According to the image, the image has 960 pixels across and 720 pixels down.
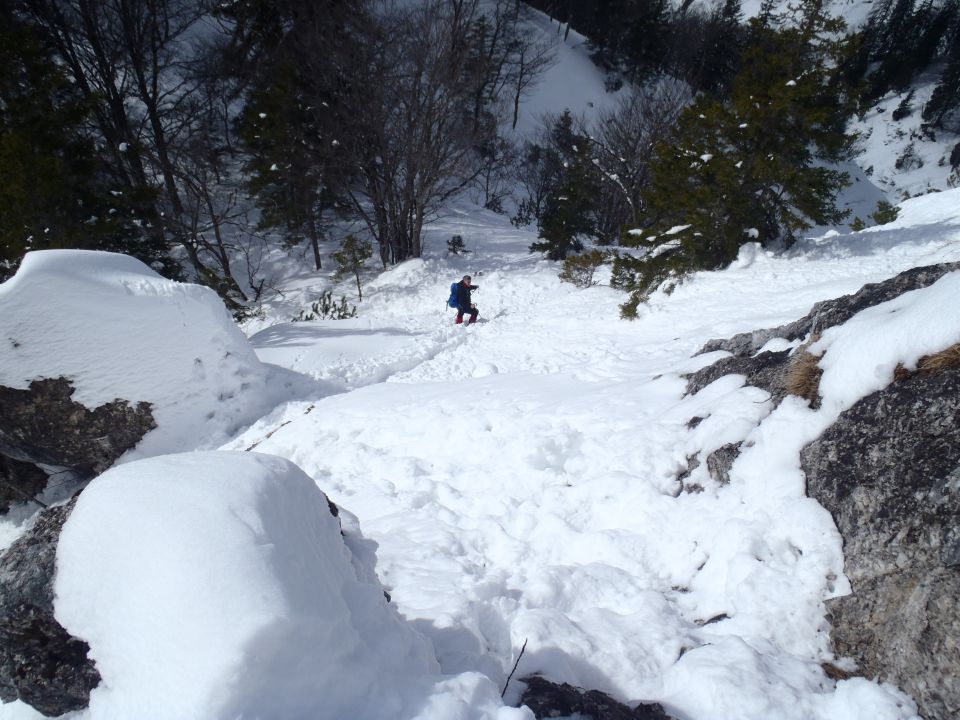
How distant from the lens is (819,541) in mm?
2762

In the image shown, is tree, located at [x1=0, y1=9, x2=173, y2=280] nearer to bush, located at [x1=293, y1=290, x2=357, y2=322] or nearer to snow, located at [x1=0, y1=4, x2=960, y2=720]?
bush, located at [x1=293, y1=290, x2=357, y2=322]

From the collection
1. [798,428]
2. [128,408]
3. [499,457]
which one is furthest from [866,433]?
[128,408]

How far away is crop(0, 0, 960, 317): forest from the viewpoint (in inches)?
412

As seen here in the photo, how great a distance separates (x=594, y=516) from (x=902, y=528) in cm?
189

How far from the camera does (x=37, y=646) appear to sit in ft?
6.30

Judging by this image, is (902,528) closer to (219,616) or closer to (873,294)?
(873,294)

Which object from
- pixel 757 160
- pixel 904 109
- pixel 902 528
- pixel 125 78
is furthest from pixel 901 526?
pixel 904 109

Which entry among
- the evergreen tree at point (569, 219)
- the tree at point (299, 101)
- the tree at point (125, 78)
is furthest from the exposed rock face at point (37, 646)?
the tree at point (299, 101)

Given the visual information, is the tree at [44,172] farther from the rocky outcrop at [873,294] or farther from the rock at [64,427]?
the rocky outcrop at [873,294]

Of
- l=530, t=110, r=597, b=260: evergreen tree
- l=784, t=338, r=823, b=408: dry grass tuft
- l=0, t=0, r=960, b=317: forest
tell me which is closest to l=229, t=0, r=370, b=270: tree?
l=0, t=0, r=960, b=317: forest

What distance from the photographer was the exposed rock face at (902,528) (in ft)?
6.95

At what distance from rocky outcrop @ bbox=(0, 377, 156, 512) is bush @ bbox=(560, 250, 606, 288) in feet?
34.3

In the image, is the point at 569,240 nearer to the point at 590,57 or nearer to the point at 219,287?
the point at 219,287

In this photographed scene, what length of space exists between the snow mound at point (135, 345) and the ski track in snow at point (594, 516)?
32.8 inches
